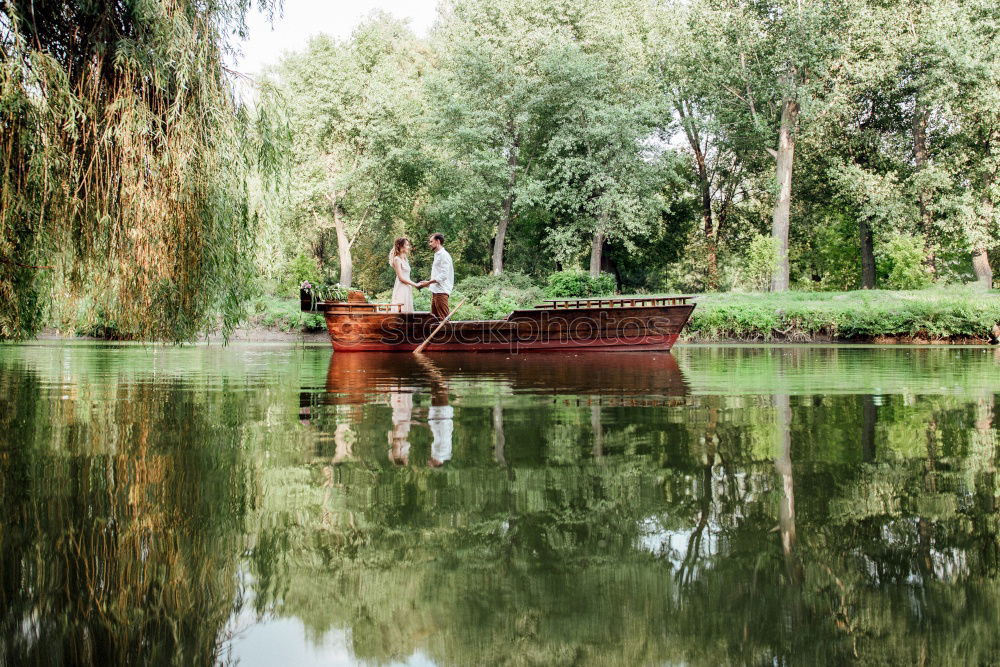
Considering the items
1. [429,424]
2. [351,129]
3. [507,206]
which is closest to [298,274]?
[351,129]

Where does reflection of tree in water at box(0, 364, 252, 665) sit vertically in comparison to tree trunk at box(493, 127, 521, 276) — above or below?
below

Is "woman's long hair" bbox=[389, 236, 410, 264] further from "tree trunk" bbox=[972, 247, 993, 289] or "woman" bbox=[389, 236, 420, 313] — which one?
"tree trunk" bbox=[972, 247, 993, 289]

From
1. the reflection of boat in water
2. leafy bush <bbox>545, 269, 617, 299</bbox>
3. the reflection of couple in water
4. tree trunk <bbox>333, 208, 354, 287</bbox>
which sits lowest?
the reflection of couple in water

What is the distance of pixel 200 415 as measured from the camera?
22.9ft

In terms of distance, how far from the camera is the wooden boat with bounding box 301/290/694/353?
19078 mm

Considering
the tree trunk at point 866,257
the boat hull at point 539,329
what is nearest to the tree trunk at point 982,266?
the tree trunk at point 866,257

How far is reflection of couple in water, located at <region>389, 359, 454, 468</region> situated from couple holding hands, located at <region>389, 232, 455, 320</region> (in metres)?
8.37

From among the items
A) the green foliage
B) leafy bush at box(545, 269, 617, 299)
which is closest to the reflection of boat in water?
leafy bush at box(545, 269, 617, 299)

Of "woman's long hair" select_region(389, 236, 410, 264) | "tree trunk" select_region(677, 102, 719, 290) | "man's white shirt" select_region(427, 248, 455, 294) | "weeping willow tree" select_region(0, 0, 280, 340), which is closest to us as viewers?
"weeping willow tree" select_region(0, 0, 280, 340)

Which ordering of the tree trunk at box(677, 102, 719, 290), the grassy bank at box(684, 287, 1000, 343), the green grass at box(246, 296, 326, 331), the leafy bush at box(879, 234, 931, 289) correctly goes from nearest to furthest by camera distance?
the grassy bank at box(684, 287, 1000, 343), the leafy bush at box(879, 234, 931, 289), the green grass at box(246, 296, 326, 331), the tree trunk at box(677, 102, 719, 290)

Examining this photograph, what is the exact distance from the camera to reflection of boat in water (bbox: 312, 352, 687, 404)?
30.5 feet

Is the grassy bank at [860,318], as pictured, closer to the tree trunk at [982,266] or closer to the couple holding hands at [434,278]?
the tree trunk at [982,266]

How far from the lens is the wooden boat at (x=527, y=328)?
62.6ft

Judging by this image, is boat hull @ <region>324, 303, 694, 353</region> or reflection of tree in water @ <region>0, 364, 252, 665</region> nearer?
reflection of tree in water @ <region>0, 364, 252, 665</region>
